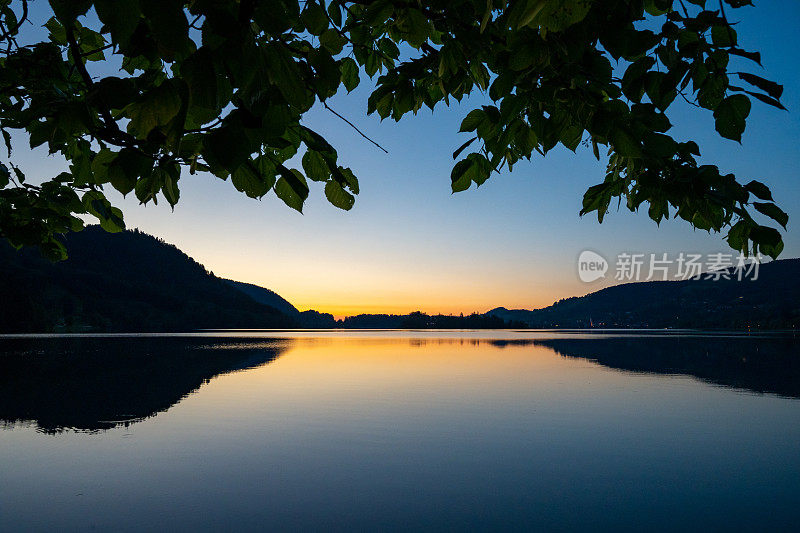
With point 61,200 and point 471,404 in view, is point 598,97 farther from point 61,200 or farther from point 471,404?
point 471,404

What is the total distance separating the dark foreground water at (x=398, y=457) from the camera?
1094 cm

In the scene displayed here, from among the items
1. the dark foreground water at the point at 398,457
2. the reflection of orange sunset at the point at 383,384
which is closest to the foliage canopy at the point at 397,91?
the dark foreground water at the point at 398,457

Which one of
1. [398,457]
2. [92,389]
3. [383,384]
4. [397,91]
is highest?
[397,91]

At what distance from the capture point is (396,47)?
4.05 metres

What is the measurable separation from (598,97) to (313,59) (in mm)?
1417

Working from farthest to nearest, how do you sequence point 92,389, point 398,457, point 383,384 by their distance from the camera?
point 383,384, point 92,389, point 398,457

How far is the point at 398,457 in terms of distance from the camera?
15.2m

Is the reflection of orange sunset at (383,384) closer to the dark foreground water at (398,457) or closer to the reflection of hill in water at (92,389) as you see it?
the dark foreground water at (398,457)

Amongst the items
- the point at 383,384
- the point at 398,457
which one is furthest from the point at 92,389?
the point at 398,457

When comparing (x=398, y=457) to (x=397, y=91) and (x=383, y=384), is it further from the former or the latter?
(x=383, y=384)

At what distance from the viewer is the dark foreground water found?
1094 centimetres

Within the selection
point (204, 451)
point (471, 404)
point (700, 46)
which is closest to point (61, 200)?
point (700, 46)

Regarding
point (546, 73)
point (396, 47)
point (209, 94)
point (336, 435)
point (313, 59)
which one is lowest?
point (336, 435)

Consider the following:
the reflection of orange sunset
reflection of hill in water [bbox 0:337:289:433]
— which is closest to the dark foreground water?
reflection of hill in water [bbox 0:337:289:433]
